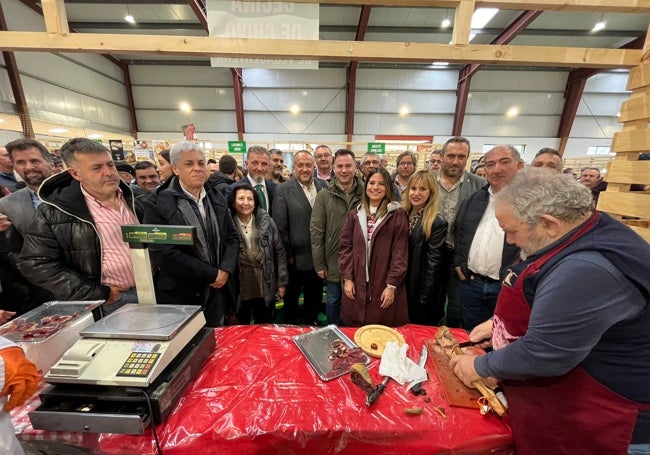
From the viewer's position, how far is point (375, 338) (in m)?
1.44

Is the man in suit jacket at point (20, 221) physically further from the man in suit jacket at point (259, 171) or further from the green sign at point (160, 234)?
the man in suit jacket at point (259, 171)

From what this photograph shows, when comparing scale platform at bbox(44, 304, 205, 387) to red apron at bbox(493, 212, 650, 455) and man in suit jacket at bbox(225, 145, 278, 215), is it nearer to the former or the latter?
red apron at bbox(493, 212, 650, 455)

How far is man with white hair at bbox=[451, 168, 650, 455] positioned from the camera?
2.55 ft

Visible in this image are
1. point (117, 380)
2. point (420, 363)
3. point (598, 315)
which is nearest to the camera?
point (598, 315)

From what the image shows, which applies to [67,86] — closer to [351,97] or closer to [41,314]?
[351,97]

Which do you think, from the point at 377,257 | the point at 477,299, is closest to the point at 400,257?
the point at 377,257

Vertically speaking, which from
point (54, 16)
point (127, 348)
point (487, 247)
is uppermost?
point (54, 16)

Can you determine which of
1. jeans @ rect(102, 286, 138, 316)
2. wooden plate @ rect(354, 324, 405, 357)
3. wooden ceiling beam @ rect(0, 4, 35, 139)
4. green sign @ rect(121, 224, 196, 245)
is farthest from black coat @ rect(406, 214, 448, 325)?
wooden ceiling beam @ rect(0, 4, 35, 139)

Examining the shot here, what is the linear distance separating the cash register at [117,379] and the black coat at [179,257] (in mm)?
725

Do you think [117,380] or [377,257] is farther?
[377,257]

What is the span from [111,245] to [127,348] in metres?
1.02

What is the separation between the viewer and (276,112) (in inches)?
486

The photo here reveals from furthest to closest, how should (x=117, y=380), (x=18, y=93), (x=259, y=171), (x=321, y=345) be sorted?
1. (x=18, y=93)
2. (x=259, y=171)
3. (x=321, y=345)
4. (x=117, y=380)

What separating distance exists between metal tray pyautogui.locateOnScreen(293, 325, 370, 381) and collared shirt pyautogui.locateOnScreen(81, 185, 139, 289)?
4.14ft
